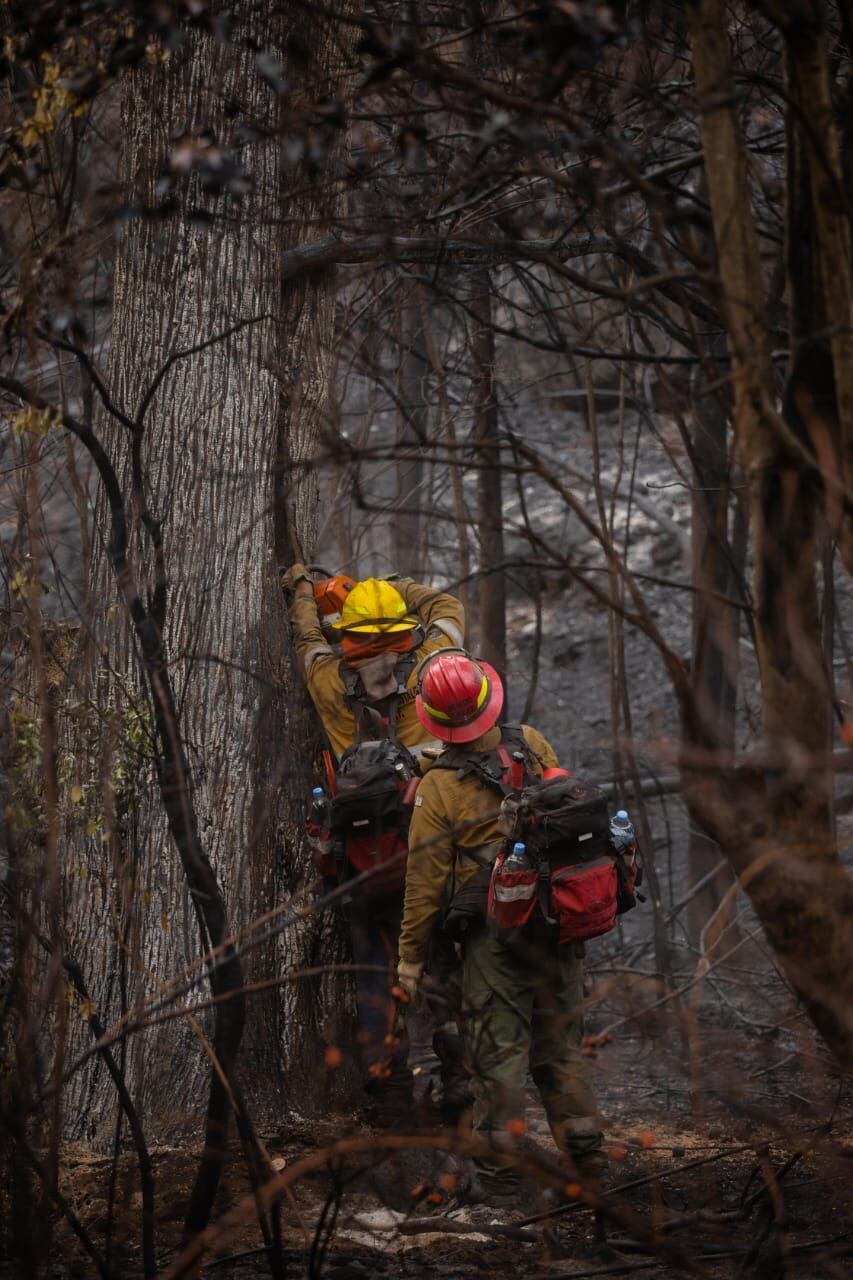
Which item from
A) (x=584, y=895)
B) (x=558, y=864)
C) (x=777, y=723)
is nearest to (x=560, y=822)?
(x=558, y=864)

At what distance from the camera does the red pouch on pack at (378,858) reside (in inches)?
213

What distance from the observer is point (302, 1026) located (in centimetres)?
550

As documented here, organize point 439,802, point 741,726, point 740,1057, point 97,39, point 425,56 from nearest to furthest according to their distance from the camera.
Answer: point 425,56 < point 97,39 < point 439,802 < point 740,1057 < point 741,726

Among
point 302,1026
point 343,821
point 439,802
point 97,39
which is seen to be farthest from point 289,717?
point 97,39

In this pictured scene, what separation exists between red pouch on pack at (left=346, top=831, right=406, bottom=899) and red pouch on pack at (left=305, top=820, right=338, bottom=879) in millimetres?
84

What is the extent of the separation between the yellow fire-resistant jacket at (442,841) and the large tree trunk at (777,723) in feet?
6.73

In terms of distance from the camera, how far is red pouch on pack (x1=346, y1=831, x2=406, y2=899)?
5.41m

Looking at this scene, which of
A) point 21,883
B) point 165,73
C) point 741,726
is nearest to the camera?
point 21,883

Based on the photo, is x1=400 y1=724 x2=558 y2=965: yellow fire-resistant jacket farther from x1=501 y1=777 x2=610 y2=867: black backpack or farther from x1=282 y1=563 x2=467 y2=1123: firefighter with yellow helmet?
x1=282 y1=563 x2=467 y2=1123: firefighter with yellow helmet

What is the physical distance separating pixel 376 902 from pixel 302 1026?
62 cm

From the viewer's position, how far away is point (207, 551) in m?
5.45

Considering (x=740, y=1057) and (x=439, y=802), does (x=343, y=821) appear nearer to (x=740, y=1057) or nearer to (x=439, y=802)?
(x=439, y=802)

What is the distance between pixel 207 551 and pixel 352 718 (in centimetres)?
97

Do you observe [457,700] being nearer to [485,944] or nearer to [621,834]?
[621,834]
